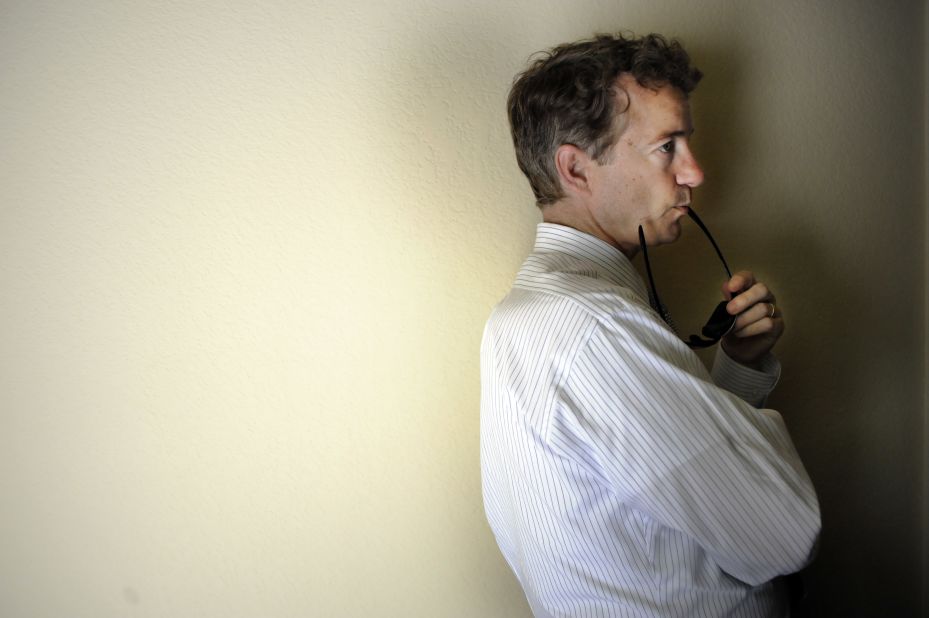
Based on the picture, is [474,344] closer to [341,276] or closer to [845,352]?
[341,276]

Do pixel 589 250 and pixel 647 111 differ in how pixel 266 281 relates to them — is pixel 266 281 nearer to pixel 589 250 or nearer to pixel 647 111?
pixel 589 250

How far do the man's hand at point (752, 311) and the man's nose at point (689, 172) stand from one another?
17 centimetres

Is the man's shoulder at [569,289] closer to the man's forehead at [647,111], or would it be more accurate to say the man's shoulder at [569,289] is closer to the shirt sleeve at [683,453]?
the shirt sleeve at [683,453]

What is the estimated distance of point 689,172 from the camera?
3.53 ft

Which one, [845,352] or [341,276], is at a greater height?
[341,276]

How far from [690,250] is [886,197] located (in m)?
0.41

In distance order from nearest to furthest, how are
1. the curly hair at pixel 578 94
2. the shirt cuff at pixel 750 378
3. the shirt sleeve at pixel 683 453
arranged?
the shirt sleeve at pixel 683 453
the curly hair at pixel 578 94
the shirt cuff at pixel 750 378

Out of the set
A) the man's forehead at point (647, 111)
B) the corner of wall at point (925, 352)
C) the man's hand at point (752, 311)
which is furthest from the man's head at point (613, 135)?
the corner of wall at point (925, 352)

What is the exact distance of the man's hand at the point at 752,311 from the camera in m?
1.08

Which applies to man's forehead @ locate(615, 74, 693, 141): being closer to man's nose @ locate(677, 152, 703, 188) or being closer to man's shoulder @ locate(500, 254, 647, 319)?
man's nose @ locate(677, 152, 703, 188)

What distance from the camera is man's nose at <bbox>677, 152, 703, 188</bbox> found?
3.52 feet

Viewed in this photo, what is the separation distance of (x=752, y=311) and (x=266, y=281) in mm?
810

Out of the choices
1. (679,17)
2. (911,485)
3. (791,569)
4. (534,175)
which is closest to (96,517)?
(534,175)

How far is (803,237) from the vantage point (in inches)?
54.2
